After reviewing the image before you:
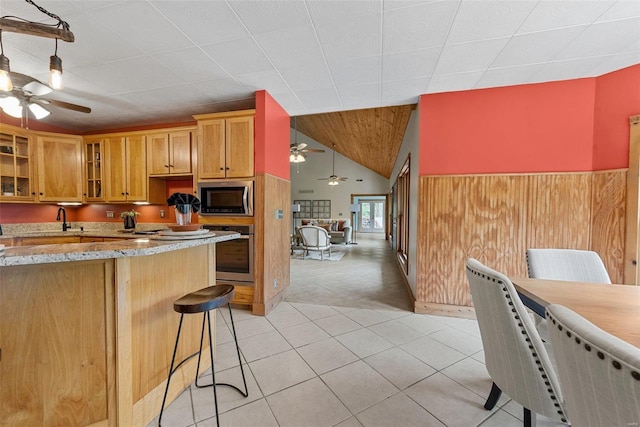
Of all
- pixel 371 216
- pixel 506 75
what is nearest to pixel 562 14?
pixel 506 75

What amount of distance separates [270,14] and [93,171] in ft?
12.6

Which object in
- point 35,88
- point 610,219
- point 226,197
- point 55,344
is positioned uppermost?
point 35,88

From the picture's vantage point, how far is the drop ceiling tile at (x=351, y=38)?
179 centimetres

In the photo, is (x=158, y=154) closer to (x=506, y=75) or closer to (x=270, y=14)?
(x=270, y=14)

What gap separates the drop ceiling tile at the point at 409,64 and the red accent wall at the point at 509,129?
539 millimetres

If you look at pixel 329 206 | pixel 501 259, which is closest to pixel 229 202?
pixel 501 259

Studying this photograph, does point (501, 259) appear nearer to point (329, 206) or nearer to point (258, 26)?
point (258, 26)

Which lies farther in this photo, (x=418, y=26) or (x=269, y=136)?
(x=269, y=136)

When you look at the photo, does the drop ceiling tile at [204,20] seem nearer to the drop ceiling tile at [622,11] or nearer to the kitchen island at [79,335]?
the kitchen island at [79,335]

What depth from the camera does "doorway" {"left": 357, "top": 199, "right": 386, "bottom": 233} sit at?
13039 mm

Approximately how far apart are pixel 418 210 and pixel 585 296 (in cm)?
180

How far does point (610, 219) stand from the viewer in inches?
94.3

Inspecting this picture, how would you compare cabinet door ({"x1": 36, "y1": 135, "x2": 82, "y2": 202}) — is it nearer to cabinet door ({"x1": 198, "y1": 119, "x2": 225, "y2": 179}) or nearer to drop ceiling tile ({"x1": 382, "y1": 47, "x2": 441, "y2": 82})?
cabinet door ({"x1": 198, "y1": 119, "x2": 225, "y2": 179})

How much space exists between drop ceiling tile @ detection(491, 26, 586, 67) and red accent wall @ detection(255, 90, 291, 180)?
7.71ft
